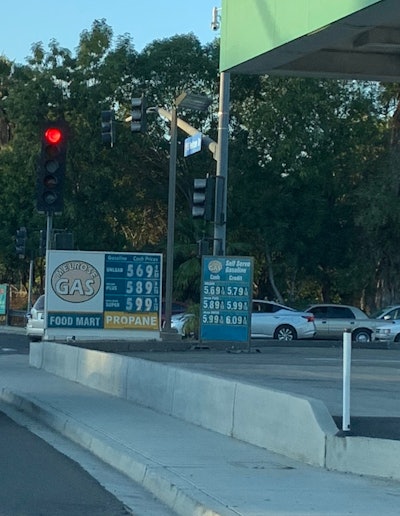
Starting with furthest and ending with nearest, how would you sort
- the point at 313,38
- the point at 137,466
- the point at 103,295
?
the point at 103,295 < the point at 313,38 < the point at 137,466

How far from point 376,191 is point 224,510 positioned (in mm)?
35360

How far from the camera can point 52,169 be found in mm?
19438

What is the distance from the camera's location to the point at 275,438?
11.5 metres

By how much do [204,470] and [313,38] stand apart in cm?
772

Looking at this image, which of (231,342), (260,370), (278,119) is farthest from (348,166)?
(260,370)

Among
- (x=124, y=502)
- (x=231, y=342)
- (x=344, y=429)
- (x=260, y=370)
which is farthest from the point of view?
(x=231, y=342)

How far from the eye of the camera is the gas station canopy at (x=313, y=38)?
14750mm

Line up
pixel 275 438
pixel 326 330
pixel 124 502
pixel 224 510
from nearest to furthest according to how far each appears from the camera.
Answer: pixel 224 510 < pixel 124 502 < pixel 275 438 < pixel 326 330

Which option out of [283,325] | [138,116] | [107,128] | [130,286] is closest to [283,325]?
[283,325]

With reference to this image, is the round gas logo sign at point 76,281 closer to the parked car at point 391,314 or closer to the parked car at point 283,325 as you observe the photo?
the parked car at point 283,325

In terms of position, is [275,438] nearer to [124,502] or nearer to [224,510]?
[124,502]

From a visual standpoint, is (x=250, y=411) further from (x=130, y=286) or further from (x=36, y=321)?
(x=36, y=321)

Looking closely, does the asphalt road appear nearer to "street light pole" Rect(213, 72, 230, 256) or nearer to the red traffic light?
the red traffic light

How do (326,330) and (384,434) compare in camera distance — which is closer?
(384,434)
